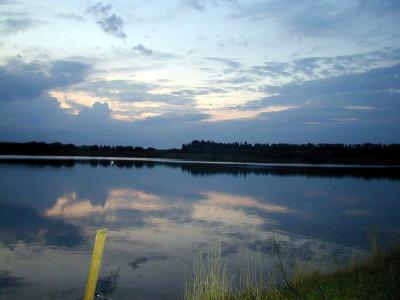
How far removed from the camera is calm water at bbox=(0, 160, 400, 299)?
10914mm

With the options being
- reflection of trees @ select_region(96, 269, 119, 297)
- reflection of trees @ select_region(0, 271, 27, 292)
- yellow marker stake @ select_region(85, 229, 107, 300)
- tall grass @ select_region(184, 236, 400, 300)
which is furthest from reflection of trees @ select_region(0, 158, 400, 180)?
yellow marker stake @ select_region(85, 229, 107, 300)

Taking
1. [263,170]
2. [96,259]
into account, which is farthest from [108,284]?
[263,170]

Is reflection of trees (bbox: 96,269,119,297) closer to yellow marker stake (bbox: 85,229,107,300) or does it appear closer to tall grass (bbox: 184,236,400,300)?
tall grass (bbox: 184,236,400,300)

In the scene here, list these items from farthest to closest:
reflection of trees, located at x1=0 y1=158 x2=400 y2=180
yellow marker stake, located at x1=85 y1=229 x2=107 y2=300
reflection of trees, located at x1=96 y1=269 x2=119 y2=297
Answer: reflection of trees, located at x1=0 y1=158 x2=400 y2=180 < reflection of trees, located at x1=96 y1=269 x2=119 y2=297 < yellow marker stake, located at x1=85 y1=229 x2=107 y2=300

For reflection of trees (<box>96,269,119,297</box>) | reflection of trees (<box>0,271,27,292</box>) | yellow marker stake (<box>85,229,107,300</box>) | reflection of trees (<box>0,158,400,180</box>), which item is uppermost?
yellow marker stake (<box>85,229,107,300</box>)

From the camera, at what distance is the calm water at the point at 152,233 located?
35.8 feet

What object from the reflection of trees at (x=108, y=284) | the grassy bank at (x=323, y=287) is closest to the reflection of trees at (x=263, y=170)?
the reflection of trees at (x=108, y=284)

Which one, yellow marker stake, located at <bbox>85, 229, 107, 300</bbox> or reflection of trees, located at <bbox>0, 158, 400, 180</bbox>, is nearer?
yellow marker stake, located at <bbox>85, 229, 107, 300</bbox>

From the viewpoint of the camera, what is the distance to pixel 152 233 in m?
17.0

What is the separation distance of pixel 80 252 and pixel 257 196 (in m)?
21.9

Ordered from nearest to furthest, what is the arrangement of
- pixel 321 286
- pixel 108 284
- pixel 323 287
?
pixel 323 287 < pixel 321 286 < pixel 108 284

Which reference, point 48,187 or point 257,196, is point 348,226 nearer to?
point 257,196

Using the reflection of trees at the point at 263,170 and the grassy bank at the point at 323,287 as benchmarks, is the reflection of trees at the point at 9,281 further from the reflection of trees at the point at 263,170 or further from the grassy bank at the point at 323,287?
the reflection of trees at the point at 263,170

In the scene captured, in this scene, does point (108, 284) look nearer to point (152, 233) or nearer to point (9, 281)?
point (9, 281)
